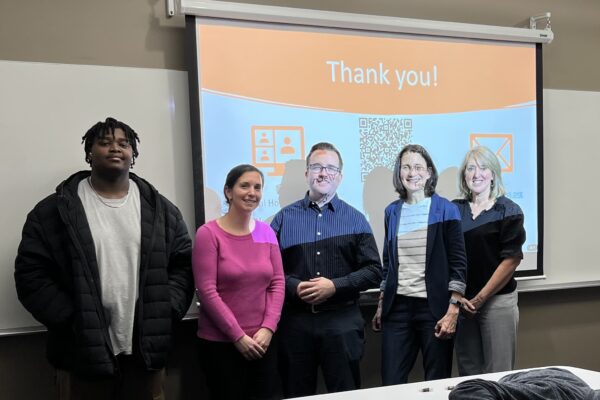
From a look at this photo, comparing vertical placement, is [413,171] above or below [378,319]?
above

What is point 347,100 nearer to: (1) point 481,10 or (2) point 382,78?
(2) point 382,78

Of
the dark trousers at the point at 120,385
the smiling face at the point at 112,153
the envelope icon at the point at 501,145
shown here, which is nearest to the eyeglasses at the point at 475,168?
the envelope icon at the point at 501,145

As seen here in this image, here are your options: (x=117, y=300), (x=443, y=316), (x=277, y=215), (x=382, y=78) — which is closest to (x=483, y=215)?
(x=443, y=316)

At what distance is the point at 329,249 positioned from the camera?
2.59m

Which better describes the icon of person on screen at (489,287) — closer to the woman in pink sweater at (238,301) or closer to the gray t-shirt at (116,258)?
the woman in pink sweater at (238,301)

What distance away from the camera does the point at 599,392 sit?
1.37 meters

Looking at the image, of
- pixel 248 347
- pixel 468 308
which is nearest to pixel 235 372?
pixel 248 347

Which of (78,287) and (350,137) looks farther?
(350,137)

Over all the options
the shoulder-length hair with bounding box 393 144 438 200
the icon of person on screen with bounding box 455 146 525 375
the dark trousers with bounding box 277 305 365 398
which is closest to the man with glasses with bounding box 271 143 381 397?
the dark trousers with bounding box 277 305 365 398

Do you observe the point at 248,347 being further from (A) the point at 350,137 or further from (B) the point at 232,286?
(A) the point at 350,137

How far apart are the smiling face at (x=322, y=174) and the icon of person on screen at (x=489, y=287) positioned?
746mm

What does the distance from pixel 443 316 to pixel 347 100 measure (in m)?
1.20

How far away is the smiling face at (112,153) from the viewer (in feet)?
7.23

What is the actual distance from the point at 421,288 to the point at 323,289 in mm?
579
